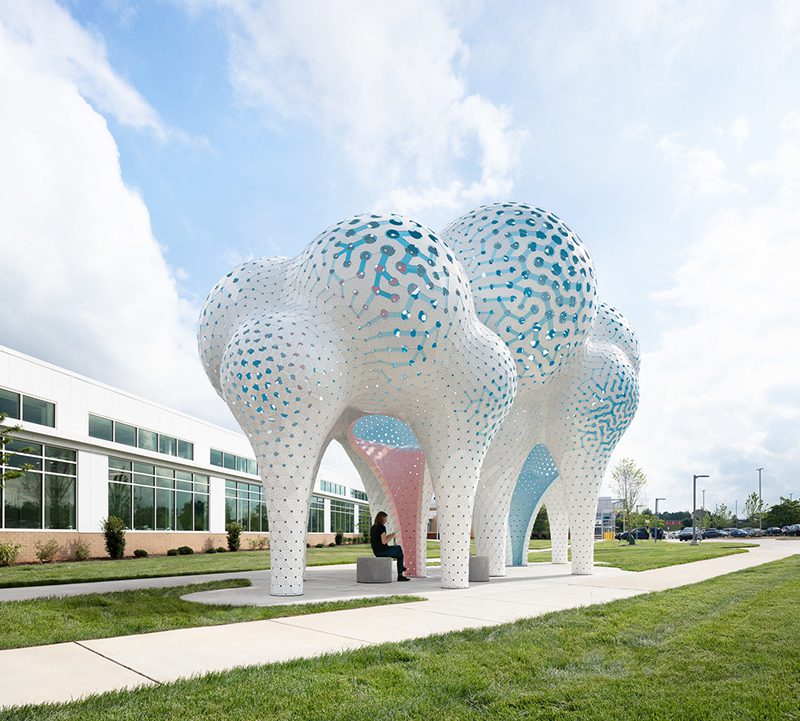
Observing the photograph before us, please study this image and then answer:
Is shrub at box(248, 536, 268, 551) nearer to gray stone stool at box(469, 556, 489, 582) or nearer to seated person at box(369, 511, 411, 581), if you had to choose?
seated person at box(369, 511, 411, 581)

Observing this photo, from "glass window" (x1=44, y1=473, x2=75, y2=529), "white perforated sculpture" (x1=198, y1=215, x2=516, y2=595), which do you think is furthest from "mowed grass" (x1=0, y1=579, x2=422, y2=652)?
"glass window" (x1=44, y1=473, x2=75, y2=529)

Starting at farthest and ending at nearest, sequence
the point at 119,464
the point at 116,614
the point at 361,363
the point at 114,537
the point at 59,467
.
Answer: the point at 119,464
the point at 114,537
the point at 59,467
the point at 361,363
the point at 116,614

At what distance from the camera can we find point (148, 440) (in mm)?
33875

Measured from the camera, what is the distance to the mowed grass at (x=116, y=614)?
25.3 ft

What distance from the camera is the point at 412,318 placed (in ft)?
39.4

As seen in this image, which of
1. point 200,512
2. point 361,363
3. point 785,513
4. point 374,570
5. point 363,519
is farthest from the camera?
point 785,513

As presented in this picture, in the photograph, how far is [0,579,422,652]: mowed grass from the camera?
7711mm

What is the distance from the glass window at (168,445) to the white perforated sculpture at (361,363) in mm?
22977

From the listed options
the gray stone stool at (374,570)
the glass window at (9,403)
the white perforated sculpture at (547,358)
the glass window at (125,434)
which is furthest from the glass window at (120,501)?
the white perforated sculpture at (547,358)

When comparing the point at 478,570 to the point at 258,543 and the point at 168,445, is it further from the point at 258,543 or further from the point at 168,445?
the point at 258,543

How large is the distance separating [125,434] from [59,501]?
5376 millimetres

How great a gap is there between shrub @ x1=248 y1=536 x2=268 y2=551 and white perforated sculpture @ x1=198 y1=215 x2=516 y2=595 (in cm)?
3016

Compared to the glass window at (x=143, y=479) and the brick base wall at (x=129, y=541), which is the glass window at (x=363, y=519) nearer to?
the brick base wall at (x=129, y=541)

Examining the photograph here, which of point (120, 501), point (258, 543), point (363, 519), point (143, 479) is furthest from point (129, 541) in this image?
point (363, 519)
